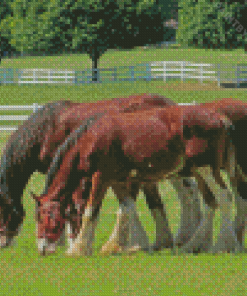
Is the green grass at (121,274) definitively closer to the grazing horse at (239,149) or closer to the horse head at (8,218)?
the horse head at (8,218)

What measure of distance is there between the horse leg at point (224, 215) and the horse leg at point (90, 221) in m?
1.04

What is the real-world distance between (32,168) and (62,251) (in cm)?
93

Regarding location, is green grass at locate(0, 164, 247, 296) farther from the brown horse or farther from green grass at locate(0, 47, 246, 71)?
green grass at locate(0, 47, 246, 71)

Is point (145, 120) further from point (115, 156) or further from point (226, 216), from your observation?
point (226, 216)

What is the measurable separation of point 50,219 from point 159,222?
3.99ft

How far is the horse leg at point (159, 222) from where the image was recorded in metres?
7.67

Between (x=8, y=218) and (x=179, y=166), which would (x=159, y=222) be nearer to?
(x=179, y=166)

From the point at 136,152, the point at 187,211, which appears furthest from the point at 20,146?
the point at 187,211

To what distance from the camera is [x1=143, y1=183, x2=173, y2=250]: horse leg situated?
767cm

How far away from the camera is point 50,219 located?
7145 millimetres

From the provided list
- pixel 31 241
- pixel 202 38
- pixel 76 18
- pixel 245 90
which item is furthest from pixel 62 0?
pixel 31 241

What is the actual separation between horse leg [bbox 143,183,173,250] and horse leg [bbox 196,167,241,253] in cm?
49

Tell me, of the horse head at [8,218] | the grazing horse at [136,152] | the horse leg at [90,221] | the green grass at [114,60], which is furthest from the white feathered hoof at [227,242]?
the green grass at [114,60]

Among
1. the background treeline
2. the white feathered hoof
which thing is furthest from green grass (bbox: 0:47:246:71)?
the white feathered hoof
